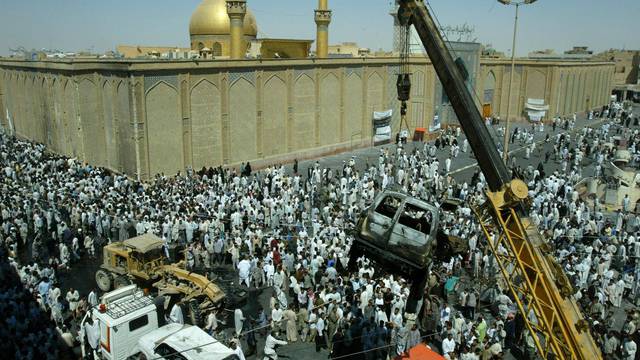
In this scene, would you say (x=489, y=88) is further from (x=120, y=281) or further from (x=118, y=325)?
(x=118, y=325)

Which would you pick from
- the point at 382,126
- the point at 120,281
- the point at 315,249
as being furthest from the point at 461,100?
the point at 382,126

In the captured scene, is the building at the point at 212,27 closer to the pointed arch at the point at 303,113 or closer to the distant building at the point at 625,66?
the pointed arch at the point at 303,113

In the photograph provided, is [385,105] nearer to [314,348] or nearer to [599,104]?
[314,348]

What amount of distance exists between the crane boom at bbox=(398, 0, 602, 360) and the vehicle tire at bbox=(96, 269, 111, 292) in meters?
10.8

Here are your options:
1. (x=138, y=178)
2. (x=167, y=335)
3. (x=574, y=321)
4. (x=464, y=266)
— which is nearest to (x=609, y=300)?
(x=464, y=266)

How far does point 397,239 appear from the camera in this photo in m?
9.88

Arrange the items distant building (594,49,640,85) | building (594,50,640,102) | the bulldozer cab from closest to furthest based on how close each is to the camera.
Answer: the bulldozer cab, building (594,50,640,102), distant building (594,49,640,85)

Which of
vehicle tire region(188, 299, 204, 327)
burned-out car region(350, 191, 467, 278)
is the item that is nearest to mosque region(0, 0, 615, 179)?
burned-out car region(350, 191, 467, 278)

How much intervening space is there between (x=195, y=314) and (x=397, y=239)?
5.96 metres

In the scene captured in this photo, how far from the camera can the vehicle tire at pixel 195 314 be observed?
1302 cm

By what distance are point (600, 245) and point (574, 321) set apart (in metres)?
10.3

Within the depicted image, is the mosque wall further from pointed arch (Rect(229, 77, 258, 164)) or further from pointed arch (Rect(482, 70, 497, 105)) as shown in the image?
pointed arch (Rect(482, 70, 497, 105))

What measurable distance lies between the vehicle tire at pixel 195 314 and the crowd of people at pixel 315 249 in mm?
519

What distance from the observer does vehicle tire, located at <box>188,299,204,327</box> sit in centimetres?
1302
